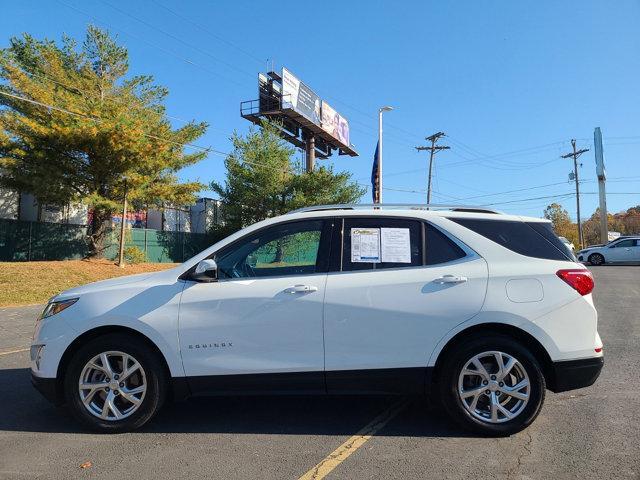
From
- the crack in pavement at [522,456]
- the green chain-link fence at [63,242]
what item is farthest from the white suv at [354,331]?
the green chain-link fence at [63,242]

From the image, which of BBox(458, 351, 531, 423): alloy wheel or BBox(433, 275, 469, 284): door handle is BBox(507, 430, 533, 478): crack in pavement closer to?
BBox(458, 351, 531, 423): alloy wheel

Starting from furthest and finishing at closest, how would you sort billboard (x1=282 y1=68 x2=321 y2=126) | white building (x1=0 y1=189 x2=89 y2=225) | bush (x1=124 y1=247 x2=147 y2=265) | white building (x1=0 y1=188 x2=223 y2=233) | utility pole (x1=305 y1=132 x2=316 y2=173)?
utility pole (x1=305 y1=132 x2=316 y2=173) → billboard (x1=282 y1=68 x2=321 y2=126) → white building (x1=0 y1=188 x2=223 y2=233) → white building (x1=0 y1=189 x2=89 y2=225) → bush (x1=124 y1=247 x2=147 y2=265)

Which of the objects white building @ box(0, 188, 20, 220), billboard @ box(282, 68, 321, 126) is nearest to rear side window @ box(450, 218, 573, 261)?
white building @ box(0, 188, 20, 220)

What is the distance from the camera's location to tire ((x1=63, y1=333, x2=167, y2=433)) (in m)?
4.22

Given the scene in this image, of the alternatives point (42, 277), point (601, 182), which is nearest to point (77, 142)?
point (42, 277)

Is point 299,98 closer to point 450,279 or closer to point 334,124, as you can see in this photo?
point 334,124

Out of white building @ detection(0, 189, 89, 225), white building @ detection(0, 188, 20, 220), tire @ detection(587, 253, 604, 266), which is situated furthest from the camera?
tire @ detection(587, 253, 604, 266)

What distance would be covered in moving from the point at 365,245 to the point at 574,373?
1.94m

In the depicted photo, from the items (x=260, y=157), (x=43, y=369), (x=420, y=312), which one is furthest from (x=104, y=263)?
(x=420, y=312)

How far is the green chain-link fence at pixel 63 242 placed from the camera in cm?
2412

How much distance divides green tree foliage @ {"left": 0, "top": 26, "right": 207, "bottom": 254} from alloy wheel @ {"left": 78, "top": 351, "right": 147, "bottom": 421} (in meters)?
17.6

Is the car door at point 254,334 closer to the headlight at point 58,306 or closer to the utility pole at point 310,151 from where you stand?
the headlight at point 58,306

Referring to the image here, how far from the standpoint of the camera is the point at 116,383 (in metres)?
4.24

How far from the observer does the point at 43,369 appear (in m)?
4.29
